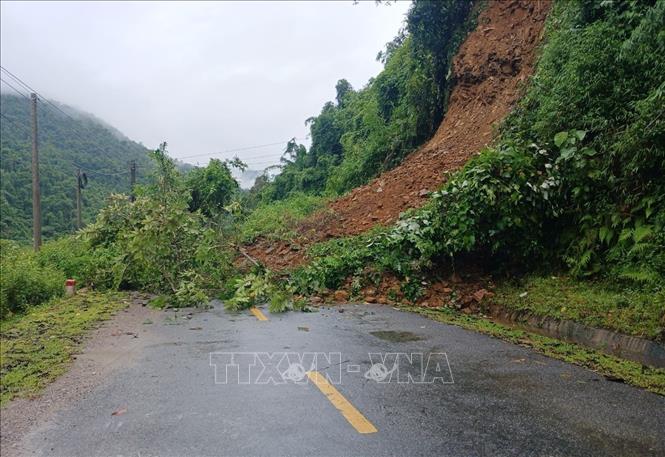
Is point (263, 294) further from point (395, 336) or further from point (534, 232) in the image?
point (534, 232)

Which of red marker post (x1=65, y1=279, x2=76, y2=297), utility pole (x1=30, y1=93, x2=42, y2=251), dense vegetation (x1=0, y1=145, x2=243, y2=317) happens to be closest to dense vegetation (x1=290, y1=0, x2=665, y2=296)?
dense vegetation (x1=0, y1=145, x2=243, y2=317)

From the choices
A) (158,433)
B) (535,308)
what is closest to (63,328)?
(158,433)

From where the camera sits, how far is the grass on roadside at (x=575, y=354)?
497cm

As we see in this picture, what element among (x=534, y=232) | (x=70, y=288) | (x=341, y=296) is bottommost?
(x=341, y=296)

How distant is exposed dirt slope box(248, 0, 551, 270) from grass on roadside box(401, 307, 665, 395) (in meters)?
5.44

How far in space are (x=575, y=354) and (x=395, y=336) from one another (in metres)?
2.18

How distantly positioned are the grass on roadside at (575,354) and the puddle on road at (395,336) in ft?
3.56

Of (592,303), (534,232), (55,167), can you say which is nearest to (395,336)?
(592,303)

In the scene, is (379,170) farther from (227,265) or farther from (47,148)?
(47,148)

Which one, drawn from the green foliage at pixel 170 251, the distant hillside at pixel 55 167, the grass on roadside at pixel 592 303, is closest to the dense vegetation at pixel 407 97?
the green foliage at pixel 170 251

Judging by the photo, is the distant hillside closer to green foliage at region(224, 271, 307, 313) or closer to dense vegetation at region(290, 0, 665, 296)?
green foliage at region(224, 271, 307, 313)

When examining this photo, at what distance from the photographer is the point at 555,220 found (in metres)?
9.38

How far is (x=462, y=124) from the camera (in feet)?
56.9

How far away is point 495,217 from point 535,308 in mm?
2114
